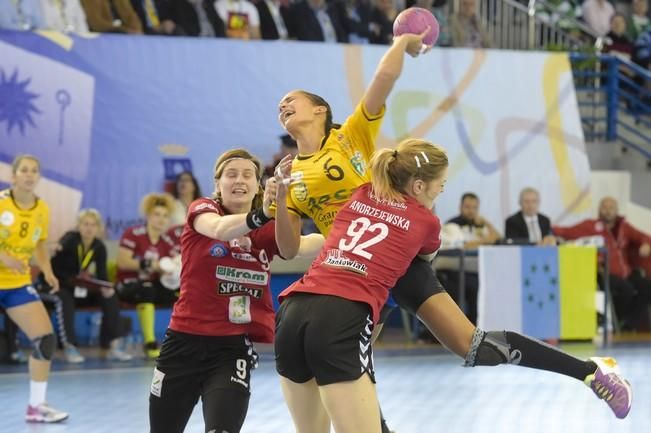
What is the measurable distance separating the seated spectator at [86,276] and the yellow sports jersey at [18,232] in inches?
113

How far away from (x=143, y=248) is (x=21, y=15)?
114 inches

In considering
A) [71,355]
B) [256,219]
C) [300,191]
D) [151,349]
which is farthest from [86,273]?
[256,219]

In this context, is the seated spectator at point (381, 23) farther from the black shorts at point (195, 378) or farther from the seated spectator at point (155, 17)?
the black shorts at point (195, 378)

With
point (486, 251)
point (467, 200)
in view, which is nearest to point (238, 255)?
point (486, 251)

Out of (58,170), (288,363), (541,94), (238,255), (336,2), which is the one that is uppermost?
(336,2)

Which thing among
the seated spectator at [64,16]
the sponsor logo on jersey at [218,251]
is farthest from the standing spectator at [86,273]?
the sponsor logo on jersey at [218,251]

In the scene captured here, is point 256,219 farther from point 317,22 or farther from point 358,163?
point 317,22

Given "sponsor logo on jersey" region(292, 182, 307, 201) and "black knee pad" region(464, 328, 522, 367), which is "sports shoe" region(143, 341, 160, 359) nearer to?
"sponsor logo on jersey" region(292, 182, 307, 201)

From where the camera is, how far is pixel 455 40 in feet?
52.2

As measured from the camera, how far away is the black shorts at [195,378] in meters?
5.05

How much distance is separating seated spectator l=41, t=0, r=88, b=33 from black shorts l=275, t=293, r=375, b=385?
852 centimetres

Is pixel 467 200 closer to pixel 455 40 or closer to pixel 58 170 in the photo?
pixel 455 40

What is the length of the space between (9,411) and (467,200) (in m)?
6.35

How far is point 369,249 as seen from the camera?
480 cm
